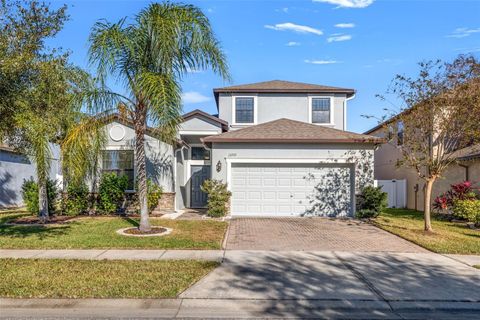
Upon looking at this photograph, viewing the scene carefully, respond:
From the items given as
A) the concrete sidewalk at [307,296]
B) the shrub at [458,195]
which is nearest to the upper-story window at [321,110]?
the shrub at [458,195]

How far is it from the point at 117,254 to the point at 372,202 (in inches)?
405

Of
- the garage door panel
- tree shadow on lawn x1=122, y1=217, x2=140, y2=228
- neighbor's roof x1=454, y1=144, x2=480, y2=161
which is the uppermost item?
neighbor's roof x1=454, y1=144, x2=480, y2=161

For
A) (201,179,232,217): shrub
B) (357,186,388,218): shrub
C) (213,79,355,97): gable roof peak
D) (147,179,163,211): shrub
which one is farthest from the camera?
(213,79,355,97): gable roof peak

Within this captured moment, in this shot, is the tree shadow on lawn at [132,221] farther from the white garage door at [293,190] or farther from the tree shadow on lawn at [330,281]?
the tree shadow on lawn at [330,281]

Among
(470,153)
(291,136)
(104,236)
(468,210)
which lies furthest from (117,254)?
(470,153)

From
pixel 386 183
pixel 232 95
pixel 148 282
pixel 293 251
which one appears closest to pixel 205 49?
pixel 293 251

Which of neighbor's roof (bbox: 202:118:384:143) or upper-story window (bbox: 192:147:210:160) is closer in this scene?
neighbor's roof (bbox: 202:118:384:143)

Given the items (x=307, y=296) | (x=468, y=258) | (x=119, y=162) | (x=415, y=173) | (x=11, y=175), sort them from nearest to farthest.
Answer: (x=307, y=296) → (x=468, y=258) → (x=119, y=162) → (x=415, y=173) → (x=11, y=175)

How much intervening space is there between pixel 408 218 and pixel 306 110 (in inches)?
340

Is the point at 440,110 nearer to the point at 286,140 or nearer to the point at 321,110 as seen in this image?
the point at 286,140

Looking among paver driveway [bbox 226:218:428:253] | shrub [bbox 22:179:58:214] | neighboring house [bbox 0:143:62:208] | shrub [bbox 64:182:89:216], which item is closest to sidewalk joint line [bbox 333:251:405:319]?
paver driveway [bbox 226:218:428:253]

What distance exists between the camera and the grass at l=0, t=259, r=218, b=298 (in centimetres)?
562

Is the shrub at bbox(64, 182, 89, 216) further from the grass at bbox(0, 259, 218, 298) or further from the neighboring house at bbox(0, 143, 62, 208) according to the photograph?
the grass at bbox(0, 259, 218, 298)

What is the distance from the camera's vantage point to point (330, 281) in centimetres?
642
